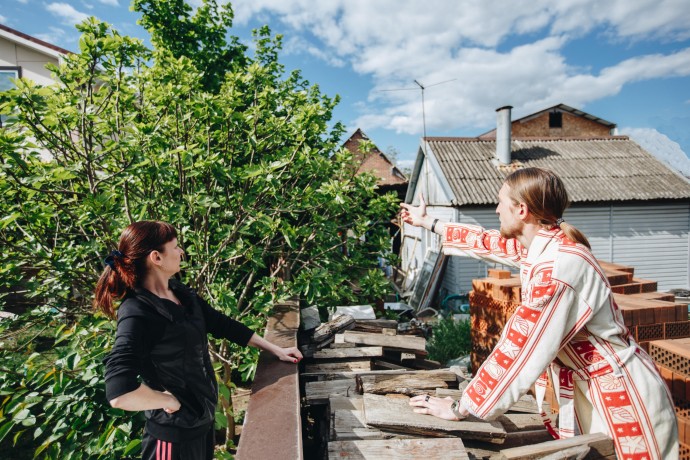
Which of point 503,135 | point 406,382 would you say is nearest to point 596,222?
point 503,135

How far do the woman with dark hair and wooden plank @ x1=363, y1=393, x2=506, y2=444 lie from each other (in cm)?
96

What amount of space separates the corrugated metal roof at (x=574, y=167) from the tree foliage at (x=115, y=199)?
9575 mm

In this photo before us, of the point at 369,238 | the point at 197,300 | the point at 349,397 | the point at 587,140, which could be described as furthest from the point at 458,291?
the point at 197,300

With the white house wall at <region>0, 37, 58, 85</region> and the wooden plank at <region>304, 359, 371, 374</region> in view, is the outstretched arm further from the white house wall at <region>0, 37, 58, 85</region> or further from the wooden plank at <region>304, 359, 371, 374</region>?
the white house wall at <region>0, 37, 58, 85</region>

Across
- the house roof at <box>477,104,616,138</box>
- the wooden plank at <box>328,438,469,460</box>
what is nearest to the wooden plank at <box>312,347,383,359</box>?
the wooden plank at <box>328,438,469,460</box>

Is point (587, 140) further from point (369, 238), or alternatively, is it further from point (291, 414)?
point (291, 414)

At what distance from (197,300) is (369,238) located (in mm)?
3320

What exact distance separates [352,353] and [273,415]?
1.59 metres

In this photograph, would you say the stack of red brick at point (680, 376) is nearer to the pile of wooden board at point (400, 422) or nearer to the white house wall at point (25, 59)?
the pile of wooden board at point (400, 422)

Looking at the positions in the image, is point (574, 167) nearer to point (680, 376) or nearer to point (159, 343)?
point (680, 376)

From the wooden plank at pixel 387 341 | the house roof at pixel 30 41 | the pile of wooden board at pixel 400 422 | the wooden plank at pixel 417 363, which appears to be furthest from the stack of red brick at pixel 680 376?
the house roof at pixel 30 41

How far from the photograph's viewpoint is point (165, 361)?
203cm

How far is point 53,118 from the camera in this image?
2.95m

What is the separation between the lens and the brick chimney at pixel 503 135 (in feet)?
47.3
